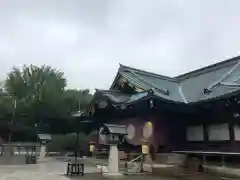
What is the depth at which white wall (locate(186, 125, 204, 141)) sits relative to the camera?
669 inches

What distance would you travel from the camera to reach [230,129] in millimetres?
15188

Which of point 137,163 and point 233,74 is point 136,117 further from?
point 233,74

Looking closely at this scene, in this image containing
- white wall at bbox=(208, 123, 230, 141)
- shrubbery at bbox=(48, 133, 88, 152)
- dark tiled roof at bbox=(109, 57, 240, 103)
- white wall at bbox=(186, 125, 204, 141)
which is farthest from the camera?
shrubbery at bbox=(48, 133, 88, 152)

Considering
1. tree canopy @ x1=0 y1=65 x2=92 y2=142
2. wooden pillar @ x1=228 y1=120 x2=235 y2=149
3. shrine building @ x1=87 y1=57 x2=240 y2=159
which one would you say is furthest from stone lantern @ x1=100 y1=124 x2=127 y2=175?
tree canopy @ x1=0 y1=65 x2=92 y2=142

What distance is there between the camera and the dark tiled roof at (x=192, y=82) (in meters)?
16.3

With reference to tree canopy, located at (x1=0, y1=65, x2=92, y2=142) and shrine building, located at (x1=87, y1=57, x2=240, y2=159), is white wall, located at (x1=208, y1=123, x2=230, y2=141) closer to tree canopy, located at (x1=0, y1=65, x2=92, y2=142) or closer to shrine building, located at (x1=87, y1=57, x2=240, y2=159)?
shrine building, located at (x1=87, y1=57, x2=240, y2=159)

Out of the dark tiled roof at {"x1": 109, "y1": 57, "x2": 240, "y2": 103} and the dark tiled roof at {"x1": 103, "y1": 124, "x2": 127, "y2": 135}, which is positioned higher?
the dark tiled roof at {"x1": 109, "y1": 57, "x2": 240, "y2": 103}

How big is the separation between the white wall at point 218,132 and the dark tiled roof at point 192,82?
1.79 metres

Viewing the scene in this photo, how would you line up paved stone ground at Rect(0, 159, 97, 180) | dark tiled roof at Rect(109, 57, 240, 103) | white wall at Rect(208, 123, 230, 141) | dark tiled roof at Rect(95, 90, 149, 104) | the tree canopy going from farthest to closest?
the tree canopy < dark tiled roof at Rect(95, 90, 149, 104) < dark tiled roof at Rect(109, 57, 240, 103) < white wall at Rect(208, 123, 230, 141) < paved stone ground at Rect(0, 159, 97, 180)

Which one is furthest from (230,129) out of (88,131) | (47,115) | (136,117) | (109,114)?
(47,115)

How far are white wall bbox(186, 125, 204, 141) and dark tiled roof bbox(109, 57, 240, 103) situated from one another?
5.56ft

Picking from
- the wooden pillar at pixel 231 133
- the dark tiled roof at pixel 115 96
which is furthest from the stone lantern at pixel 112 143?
the wooden pillar at pixel 231 133

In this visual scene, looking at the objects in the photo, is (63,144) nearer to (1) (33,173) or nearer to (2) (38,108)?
(2) (38,108)

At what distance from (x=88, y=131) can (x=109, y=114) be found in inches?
275
